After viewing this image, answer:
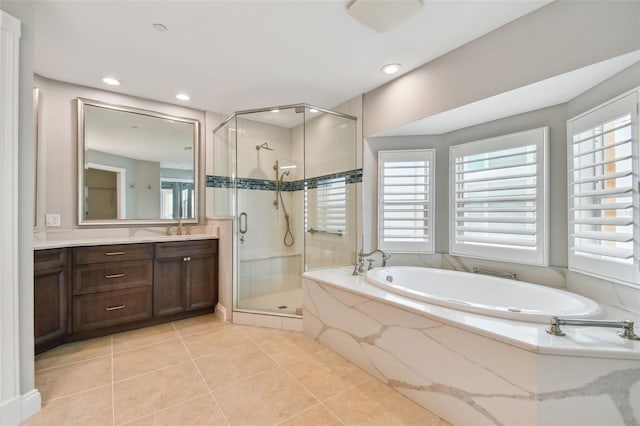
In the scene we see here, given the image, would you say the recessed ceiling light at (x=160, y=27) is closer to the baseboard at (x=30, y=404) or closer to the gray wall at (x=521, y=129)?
the gray wall at (x=521, y=129)

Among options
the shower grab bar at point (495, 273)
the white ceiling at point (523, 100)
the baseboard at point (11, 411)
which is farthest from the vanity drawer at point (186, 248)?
the shower grab bar at point (495, 273)

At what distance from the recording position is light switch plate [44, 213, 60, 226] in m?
2.46

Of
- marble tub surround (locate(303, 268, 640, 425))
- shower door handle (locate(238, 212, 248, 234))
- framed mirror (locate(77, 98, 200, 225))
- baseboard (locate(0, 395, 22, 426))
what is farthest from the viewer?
shower door handle (locate(238, 212, 248, 234))

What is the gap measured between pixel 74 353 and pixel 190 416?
142cm

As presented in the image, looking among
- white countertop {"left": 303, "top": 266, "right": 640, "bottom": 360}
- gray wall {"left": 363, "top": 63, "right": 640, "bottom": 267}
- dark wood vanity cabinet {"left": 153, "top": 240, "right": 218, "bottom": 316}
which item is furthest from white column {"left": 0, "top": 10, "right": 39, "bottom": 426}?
gray wall {"left": 363, "top": 63, "right": 640, "bottom": 267}

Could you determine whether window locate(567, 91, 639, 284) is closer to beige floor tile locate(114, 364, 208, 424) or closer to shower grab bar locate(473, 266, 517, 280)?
shower grab bar locate(473, 266, 517, 280)

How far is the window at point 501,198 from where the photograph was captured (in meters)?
2.13

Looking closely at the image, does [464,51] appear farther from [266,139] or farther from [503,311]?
[266,139]

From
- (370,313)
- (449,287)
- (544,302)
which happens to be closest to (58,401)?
(370,313)

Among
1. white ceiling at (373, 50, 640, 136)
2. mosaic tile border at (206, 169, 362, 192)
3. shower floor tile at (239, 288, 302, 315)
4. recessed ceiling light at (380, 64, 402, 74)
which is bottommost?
shower floor tile at (239, 288, 302, 315)

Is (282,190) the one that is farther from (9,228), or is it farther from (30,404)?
(30,404)

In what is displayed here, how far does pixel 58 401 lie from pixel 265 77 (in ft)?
9.06

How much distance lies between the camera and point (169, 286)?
9.11 feet

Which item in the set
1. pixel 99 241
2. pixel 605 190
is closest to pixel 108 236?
pixel 99 241
